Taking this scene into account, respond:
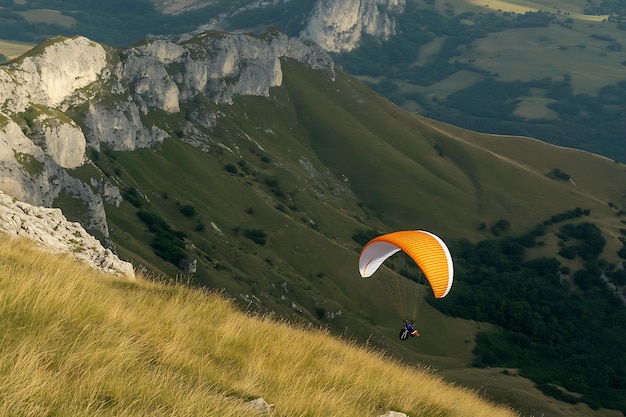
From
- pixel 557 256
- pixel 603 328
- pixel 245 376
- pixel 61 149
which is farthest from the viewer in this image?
pixel 557 256

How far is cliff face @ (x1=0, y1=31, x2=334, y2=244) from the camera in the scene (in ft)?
313

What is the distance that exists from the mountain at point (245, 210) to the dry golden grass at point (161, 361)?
51550 mm

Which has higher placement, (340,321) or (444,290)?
(444,290)

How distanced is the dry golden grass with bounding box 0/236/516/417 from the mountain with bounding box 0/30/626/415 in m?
51.6

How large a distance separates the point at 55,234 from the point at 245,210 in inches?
5043

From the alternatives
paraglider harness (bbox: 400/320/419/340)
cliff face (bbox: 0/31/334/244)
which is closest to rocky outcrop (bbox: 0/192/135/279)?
paraglider harness (bbox: 400/320/419/340)

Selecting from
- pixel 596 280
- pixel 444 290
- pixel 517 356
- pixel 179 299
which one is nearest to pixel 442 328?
pixel 517 356

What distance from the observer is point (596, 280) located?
16312 centimetres

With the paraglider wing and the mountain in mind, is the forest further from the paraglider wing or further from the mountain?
the paraglider wing

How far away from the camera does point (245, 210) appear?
497 feet

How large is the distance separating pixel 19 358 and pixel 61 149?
11525 cm

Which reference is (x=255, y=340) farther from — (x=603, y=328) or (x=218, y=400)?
(x=603, y=328)

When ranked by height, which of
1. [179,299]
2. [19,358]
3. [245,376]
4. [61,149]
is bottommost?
[61,149]

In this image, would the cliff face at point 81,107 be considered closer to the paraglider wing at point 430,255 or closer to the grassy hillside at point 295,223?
the grassy hillside at point 295,223
